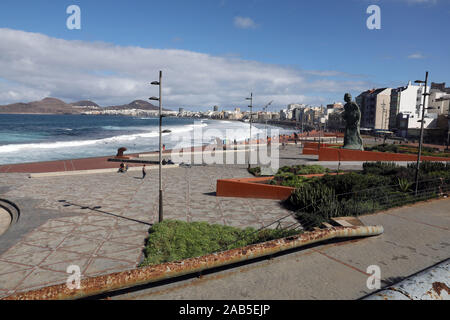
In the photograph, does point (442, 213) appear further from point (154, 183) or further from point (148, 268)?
point (154, 183)

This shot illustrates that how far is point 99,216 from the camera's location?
547 inches

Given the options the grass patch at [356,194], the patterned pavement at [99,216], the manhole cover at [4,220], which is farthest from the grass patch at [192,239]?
the manhole cover at [4,220]

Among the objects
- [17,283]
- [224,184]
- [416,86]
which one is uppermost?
[416,86]

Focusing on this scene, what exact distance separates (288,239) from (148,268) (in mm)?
3129

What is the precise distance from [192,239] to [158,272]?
578 cm

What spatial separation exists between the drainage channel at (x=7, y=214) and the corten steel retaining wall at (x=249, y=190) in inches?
418

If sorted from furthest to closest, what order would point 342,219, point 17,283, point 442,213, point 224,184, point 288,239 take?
point 224,184 → point 442,213 → point 342,219 → point 17,283 → point 288,239

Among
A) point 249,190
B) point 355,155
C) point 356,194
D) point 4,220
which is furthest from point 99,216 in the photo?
point 355,155

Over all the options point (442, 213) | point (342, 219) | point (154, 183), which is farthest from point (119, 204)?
point (442, 213)

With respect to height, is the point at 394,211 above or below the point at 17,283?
above

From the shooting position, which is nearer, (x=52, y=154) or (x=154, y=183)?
(x=154, y=183)

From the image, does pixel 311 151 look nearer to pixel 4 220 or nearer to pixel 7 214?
pixel 7 214

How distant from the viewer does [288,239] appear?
6.36 meters

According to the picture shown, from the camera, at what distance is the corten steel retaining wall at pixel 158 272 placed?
12.2 ft
